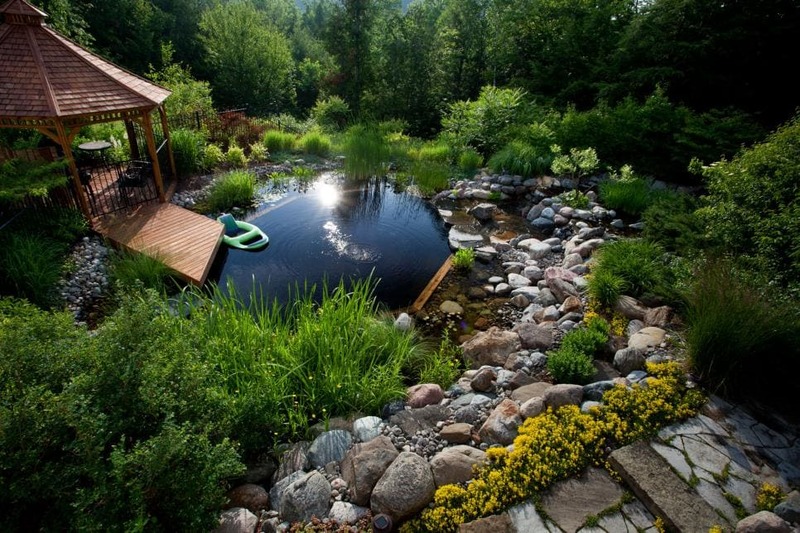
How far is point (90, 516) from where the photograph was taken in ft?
6.15

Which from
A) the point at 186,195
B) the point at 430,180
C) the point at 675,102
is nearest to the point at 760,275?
the point at 430,180

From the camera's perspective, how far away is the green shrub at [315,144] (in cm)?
1270

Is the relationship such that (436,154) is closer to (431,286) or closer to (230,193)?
(230,193)

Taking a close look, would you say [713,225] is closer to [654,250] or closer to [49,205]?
[654,250]

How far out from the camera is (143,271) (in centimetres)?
556

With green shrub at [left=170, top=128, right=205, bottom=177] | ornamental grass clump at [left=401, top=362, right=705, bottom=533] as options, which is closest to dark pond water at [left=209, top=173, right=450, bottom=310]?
green shrub at [left=170, top=128, right=205, bottom=177]

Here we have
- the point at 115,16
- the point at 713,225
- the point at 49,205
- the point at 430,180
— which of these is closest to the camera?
the point at 713,225

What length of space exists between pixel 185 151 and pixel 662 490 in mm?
10609

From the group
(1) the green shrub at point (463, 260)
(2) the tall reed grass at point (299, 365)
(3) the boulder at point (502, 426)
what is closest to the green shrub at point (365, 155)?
(1) the green shrub at point (463, 260)

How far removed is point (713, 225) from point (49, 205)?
363 inches

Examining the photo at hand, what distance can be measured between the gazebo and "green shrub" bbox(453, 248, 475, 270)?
20.0 ft

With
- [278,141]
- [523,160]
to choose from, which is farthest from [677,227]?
[278,141]

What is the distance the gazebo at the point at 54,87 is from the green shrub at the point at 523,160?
7.70 metres

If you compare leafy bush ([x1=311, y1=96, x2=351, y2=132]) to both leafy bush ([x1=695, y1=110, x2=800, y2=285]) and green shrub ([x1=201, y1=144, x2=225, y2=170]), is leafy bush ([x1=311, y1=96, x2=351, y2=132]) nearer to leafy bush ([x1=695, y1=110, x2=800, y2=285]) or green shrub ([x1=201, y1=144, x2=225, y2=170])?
green shrub ([x1=201, y1=144, x2=225, y2=170])
